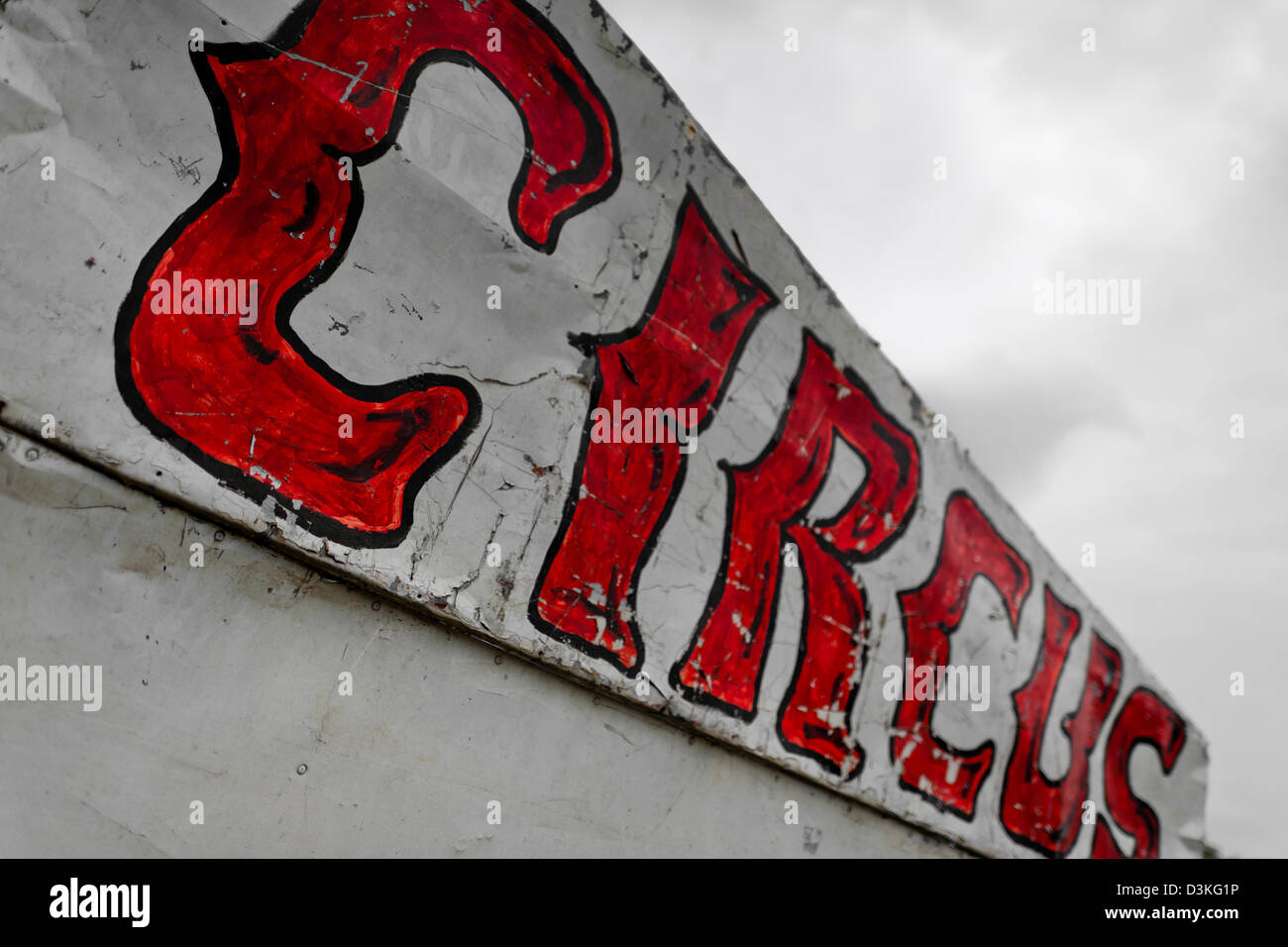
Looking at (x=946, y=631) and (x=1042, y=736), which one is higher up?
(x=946, y=631)

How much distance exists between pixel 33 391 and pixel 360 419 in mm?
818

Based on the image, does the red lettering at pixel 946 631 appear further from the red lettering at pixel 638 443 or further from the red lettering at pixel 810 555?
the red lettering at pixel 638 443

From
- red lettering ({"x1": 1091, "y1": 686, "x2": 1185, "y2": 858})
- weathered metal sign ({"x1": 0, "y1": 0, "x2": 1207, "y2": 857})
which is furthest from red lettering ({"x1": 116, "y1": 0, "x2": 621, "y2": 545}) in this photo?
red lettering ({"x1": 1091, "y1": 686, "x2": 1185, "y2": 858})

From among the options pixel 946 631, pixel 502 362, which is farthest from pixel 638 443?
pixel 946 631

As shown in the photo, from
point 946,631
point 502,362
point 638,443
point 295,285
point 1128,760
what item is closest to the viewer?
point 295,285

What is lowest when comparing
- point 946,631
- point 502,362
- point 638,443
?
point 946,631

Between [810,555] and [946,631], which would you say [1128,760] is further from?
[810,555]

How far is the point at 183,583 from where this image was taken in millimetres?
2242

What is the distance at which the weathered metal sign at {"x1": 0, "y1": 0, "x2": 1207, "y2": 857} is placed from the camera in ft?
7.09

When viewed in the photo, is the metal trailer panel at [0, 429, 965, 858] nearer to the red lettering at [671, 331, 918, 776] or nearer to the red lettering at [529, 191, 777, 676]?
the red lettering at [529, 191, 777, 676]

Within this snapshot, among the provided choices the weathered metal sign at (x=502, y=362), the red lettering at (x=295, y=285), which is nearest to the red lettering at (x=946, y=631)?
the weathered metal sign at (x=502, y=362)

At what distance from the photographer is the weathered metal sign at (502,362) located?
2.16m

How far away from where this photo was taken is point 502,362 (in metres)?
2.88
